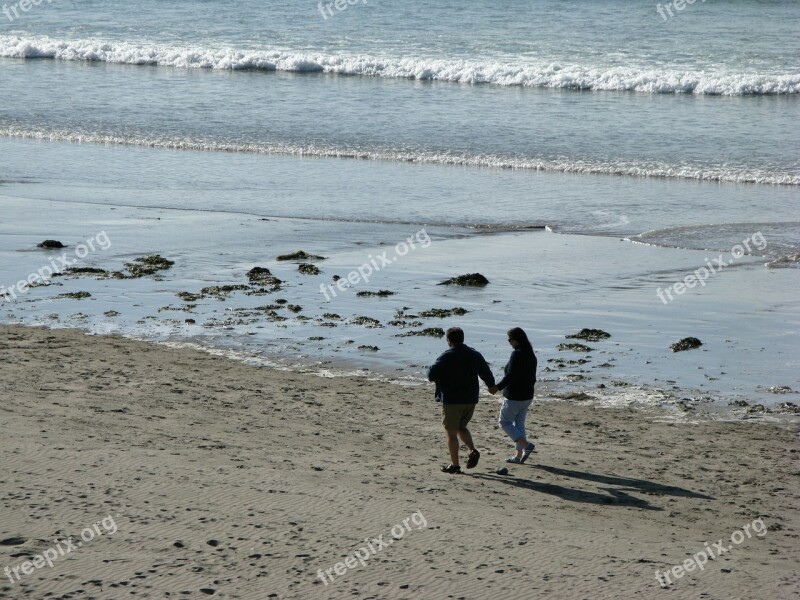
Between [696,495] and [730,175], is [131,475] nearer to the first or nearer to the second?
[696,495]

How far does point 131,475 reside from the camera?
27.4 feet

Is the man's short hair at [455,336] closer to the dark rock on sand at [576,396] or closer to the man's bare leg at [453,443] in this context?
the man's bare leg at [453,443]

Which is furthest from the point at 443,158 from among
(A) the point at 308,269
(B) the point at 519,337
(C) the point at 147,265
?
(B) the point at 519,337

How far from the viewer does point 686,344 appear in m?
12.8

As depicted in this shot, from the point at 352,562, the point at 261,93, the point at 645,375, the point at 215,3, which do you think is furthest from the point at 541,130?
the point at 215,3

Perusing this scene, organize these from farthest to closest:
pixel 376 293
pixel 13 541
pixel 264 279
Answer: pixel 264 279, pixel 376 293, pixel 13 541

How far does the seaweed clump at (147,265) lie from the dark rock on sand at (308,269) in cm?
199

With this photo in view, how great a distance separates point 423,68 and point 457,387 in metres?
32.6

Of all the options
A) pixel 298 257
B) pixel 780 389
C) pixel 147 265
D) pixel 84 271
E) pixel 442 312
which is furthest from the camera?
pixel 298 257

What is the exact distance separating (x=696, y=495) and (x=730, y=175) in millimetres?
17310

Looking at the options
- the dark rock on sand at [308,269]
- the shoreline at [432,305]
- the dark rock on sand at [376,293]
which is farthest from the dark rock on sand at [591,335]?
the dark rock on sand at [308,269]

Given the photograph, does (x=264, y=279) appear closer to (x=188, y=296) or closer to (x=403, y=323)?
(x=188, y=296)

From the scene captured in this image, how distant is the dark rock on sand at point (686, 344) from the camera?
12734 millimetres

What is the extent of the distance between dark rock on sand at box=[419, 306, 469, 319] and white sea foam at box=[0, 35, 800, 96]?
24.9 meters
